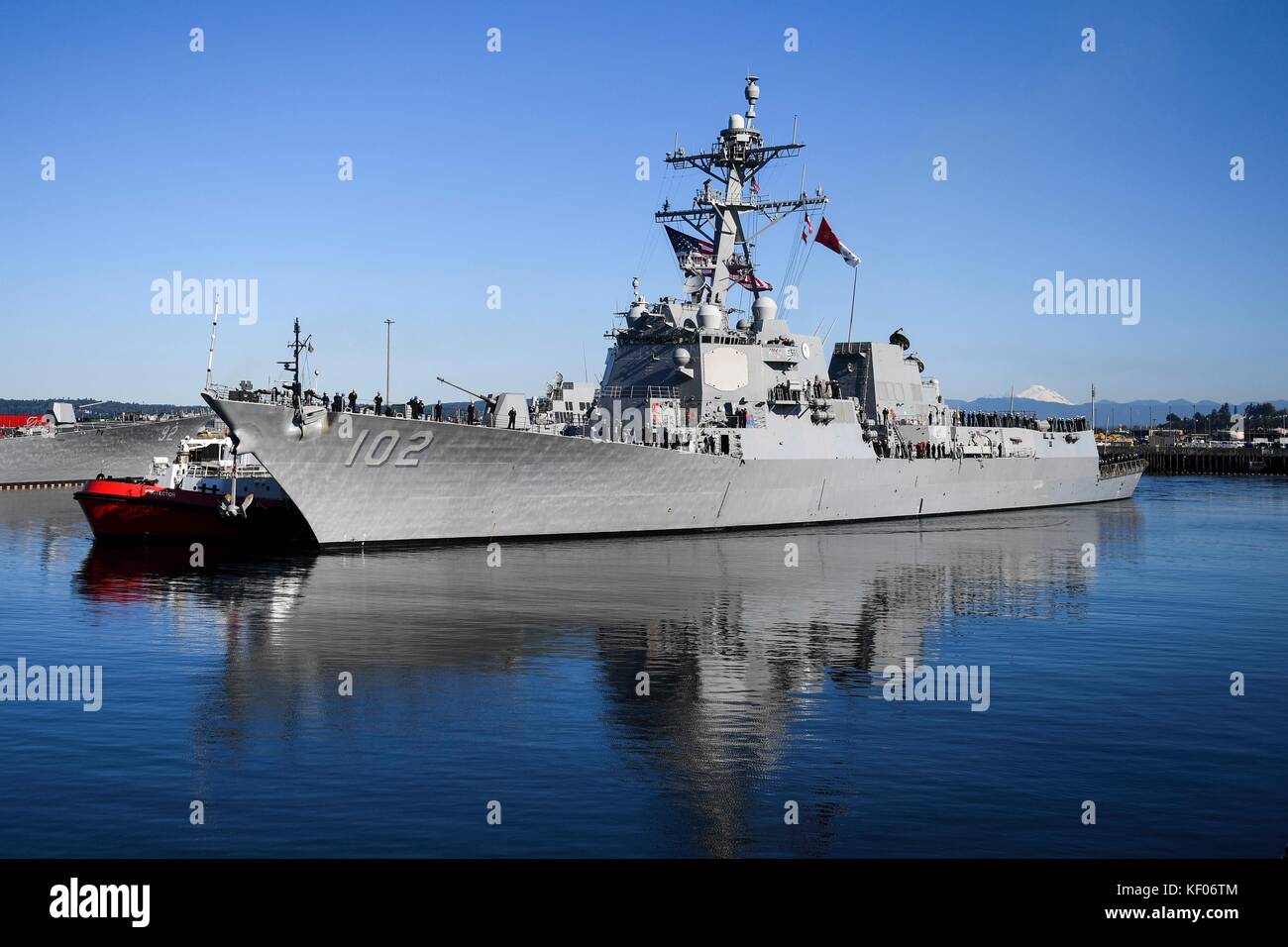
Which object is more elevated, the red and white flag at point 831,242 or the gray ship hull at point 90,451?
the red and white flag at point 831,242

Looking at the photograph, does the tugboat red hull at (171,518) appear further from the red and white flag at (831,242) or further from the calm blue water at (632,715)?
the red and white flag at (831,242)

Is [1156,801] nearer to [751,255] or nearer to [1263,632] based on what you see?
[1263,632]

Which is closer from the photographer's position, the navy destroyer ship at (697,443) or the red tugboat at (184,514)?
the navy destroyer ship at (697,443)

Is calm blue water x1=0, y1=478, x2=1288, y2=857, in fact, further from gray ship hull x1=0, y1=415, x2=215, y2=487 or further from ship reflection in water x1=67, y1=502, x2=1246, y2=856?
gray ship hull x1=0, y1=415, x2=215, y2=487

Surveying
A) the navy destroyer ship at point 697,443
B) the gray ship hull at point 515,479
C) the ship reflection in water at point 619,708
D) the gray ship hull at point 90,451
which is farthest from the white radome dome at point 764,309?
the gray ship hull at point 90,451

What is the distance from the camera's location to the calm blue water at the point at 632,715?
30.4ft

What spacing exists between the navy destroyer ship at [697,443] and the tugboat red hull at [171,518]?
418cm

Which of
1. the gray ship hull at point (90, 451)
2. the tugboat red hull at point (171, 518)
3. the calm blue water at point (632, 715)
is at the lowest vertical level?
the calm blue water at point (632, 715)

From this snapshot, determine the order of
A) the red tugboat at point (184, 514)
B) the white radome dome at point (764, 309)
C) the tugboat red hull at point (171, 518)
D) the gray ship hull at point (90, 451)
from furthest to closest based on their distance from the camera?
1. the gray ship hull at point (90, 451)
2. the white radome dome at point (764, 309)
3. the tugboat red hull at point (171, 518)
4. the red tugboat at point (184, 514)

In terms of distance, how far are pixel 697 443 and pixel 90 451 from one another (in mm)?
46659

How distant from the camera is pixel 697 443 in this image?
3275 cm

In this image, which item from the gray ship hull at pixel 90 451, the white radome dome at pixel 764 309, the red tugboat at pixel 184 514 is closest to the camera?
the red tugboat at pixel 184 514

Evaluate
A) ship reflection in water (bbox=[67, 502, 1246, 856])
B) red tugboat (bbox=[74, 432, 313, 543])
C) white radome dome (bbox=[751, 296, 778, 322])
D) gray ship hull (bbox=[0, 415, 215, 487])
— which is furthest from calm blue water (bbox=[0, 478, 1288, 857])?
gray ship hull (bbox=[0, 415, 215, 487])
